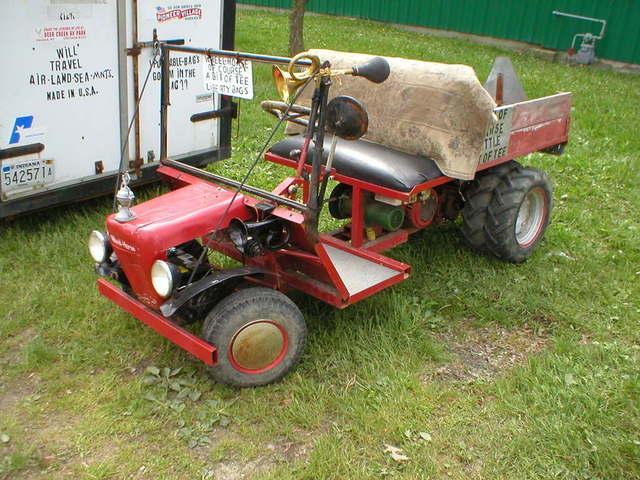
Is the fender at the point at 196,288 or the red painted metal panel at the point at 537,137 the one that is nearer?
the fender at the point at 196,288

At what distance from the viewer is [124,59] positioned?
Answer: 5.25 metres

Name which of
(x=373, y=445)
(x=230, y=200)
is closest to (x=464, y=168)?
(x=230, y=200)

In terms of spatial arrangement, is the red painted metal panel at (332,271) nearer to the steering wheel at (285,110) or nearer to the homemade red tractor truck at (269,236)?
the homemade red tractor truck at (269,236)

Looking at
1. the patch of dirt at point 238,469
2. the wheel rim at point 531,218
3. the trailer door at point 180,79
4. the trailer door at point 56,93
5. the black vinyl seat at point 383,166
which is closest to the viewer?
the patch of dirt at point 238,469

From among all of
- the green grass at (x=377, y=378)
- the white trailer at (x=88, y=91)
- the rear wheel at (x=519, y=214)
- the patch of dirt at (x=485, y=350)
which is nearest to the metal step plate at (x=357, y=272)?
the green grass at (x=377, y=378)

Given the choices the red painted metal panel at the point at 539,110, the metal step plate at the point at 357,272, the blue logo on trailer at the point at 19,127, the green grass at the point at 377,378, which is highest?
the red painted metal panel at the point at 539,110

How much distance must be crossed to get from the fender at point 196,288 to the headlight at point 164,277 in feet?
0.17

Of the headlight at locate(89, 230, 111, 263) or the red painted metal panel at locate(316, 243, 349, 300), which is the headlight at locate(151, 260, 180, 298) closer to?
the headlight at locate(89, 230, 111, 263)

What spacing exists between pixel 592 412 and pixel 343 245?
1.74m

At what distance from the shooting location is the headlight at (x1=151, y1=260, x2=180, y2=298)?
10.7 ft

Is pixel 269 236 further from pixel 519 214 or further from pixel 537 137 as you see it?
pixel 537 137

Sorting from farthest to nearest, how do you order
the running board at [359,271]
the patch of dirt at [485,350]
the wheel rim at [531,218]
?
the wheel rim at [531,218]
the patch of dirt at [485,350]
the running board at [359,271]

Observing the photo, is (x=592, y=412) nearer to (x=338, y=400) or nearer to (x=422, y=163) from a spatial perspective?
(x=338, y=400)

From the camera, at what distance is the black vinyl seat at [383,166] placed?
13.5 ft
